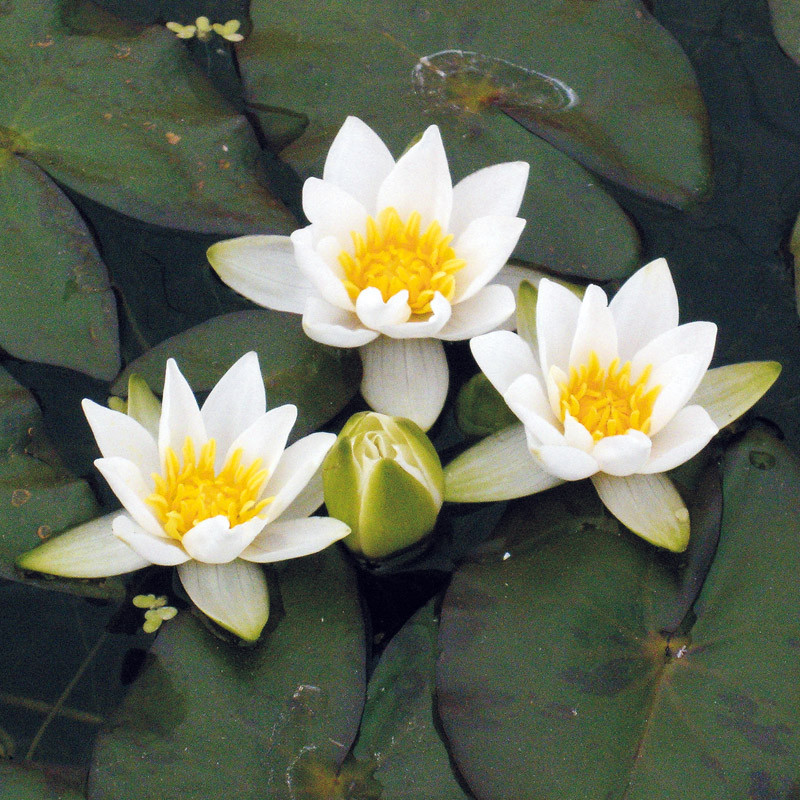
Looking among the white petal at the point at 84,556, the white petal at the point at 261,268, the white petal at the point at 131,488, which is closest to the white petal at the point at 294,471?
the white petal at the point at 131,488

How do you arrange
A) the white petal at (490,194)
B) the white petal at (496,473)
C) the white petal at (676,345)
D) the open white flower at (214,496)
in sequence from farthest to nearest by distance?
the white petal at (490,194) < the white petal at (496,473) < the white petal at (676,345) < the open white flower at (214,496)

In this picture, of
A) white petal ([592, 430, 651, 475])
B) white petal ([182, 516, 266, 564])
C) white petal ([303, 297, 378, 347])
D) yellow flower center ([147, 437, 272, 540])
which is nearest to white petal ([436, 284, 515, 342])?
white petal ([303, 297, 378, 347])

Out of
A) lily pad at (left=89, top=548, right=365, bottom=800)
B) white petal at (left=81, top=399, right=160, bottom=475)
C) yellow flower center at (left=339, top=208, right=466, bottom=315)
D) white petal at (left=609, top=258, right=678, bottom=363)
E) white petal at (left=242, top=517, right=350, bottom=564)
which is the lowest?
lily pad at (left=89, top=548, right=365, bottom=800)

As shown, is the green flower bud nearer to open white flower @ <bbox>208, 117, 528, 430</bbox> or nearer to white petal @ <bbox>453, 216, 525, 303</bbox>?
open white flower @ <bbox>208, 117, 528, 430</bbox>

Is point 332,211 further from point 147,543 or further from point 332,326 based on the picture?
point 147,543

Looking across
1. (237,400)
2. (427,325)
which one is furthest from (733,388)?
(237,400)

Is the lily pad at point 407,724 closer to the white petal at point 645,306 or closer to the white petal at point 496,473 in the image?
the white petal at point 496,473
